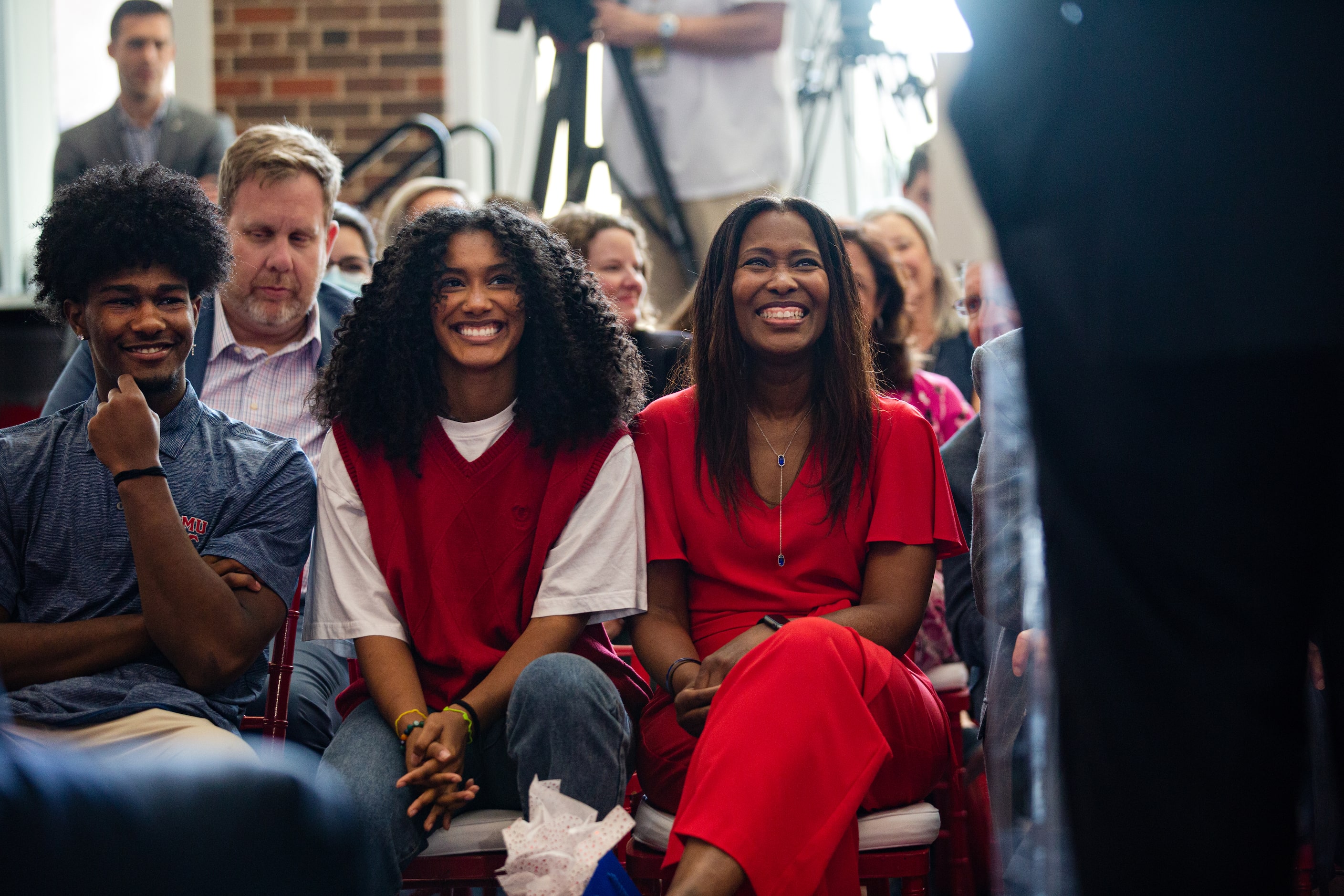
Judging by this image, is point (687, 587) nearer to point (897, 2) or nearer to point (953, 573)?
point (953, 573)

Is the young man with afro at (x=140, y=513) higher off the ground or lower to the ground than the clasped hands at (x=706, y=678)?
higher

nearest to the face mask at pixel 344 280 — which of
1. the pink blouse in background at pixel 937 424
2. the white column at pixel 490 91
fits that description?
the pink blouse in background at pixel 937 424

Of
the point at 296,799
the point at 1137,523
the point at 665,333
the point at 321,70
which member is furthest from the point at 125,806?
the point at 321,70

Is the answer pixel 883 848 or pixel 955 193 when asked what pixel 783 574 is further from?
pixel 955 193

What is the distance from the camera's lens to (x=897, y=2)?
11.6ft

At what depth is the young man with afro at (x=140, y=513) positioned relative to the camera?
1554 mm

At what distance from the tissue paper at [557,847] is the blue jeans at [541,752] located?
119 mm

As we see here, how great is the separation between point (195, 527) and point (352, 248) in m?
1.57

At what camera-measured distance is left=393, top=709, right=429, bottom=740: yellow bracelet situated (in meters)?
1.59

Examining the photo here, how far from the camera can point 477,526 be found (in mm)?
1785

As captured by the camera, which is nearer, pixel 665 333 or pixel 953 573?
pixel 953 573

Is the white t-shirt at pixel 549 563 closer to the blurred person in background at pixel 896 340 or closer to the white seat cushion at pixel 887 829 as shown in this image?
the white seat cushion at pixel 887 829

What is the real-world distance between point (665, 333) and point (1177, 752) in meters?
1.77

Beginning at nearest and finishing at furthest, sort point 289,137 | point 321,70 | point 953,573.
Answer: point 953,573, point 289,137, point 321,70
